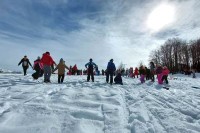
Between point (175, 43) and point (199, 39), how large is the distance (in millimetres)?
7685

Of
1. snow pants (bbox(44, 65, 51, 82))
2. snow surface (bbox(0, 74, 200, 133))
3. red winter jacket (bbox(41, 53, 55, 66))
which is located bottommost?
snow surface (bbox(0, 74, 200, 133))

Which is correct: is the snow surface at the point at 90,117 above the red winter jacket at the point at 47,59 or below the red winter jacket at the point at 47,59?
below

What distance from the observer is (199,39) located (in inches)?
3004

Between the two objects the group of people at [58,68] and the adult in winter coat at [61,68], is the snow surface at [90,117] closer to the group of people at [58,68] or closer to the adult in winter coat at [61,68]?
the group of people at [58,68]

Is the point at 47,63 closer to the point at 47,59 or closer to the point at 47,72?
the point at 47,59

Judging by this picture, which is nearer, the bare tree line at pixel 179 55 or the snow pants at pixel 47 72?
the snow pants at pixel 47 72

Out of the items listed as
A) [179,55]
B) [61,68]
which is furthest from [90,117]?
[179,55]

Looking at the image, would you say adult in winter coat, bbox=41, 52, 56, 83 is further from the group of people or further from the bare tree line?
the bare tree line

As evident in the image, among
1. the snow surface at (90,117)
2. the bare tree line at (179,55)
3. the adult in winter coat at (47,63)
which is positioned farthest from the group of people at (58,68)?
the bare tree line at (179,55)

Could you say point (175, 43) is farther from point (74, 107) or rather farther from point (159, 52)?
point (74, 107)

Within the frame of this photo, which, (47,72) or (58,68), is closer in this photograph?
(47,72)

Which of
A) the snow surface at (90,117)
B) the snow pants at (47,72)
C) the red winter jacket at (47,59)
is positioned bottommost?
the snow surface at (90,117)

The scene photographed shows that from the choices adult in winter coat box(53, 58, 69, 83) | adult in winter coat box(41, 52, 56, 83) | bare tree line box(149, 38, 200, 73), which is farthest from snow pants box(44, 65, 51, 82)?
bare tree line box(149, 38, 200, 73)

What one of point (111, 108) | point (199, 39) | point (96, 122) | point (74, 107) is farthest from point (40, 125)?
point (199, 39)
